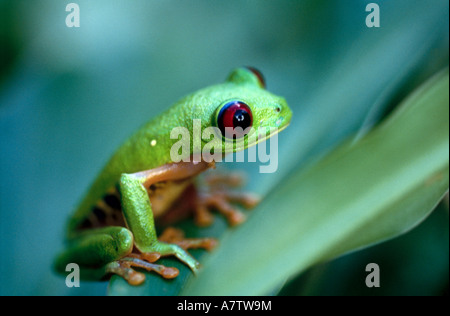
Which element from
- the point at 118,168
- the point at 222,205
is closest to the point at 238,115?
the point at 118,168

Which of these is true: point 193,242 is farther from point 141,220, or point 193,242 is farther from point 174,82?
point 174,82

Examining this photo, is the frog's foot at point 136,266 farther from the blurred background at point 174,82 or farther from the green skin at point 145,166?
the blurred background at point 174,82

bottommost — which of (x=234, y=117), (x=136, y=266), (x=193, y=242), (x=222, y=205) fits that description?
(x=136, y=266)

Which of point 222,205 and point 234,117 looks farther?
point 222,205

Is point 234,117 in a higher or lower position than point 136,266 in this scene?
higher

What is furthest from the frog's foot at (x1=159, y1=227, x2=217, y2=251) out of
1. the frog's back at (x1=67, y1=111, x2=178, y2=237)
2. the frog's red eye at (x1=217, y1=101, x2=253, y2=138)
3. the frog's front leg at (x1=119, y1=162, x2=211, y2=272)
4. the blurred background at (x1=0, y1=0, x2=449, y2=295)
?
the frog's red eye at (x1=217, y1=101, x2=253, y2=138)

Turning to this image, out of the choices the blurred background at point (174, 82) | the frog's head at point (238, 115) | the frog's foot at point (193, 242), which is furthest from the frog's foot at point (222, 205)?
the frog's head at point (238, 115)

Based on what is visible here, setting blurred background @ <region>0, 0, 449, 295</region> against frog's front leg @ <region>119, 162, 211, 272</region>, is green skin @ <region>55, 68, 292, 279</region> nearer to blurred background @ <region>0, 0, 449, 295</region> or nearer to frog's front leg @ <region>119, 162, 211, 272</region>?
frog's front leg @ <region>119, 162, 211, 272</region>
